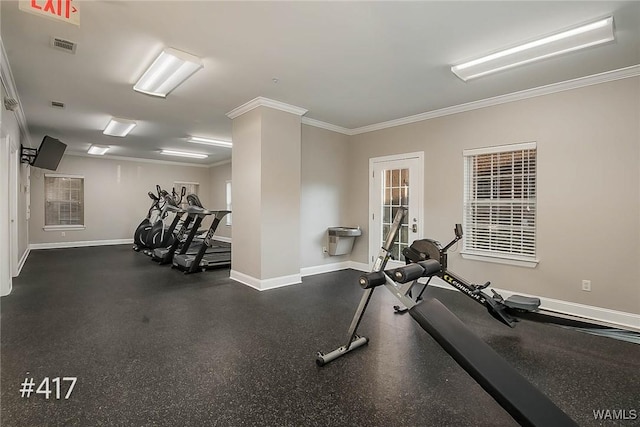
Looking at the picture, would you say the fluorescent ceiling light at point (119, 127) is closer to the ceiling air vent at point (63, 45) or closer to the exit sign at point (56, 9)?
the ceiling air vent at point (63, 45)

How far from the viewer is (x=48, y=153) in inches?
244

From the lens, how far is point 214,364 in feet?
7.87

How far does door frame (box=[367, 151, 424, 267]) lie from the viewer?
5.01m

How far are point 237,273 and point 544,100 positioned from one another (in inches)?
194

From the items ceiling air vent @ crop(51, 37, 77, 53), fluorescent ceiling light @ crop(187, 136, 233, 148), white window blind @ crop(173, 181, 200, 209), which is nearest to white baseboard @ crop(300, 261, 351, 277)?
fluorescent ceiling light @ crop(187, 136, 233, 148)

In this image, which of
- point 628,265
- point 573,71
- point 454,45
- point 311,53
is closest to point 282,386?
point 311,53

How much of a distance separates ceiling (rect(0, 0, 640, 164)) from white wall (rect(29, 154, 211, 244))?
14.5ft

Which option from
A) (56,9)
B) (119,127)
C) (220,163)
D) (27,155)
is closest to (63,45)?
(56,9)

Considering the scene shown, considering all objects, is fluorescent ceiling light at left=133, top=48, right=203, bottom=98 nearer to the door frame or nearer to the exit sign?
the exit sign

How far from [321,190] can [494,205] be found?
2.81 meters

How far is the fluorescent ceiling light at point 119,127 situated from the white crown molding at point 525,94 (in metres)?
4.48

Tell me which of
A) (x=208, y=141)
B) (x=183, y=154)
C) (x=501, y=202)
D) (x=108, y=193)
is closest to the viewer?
(x=501, y=202)

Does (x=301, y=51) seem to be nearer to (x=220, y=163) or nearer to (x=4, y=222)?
(x=4, y=222)

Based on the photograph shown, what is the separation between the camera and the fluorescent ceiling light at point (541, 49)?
8.23 ft
